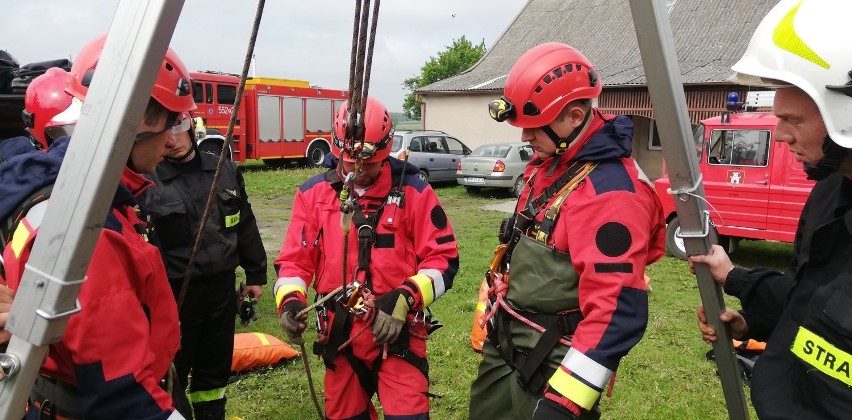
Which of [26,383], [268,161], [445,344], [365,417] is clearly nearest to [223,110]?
[268,161]

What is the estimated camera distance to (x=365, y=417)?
3.10 m

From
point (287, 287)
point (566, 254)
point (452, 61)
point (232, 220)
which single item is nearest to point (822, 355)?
point (566, 254)

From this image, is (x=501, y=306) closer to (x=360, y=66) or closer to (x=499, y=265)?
(x=499, y=265)

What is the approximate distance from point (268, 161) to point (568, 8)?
1447 cm

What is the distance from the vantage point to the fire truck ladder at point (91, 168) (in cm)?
111

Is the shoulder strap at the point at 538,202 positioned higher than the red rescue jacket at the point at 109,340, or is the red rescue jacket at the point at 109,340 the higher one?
the shoulder strap at the point at 538,202

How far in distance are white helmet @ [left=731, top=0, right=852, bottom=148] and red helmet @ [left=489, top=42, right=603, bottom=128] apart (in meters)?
0.74

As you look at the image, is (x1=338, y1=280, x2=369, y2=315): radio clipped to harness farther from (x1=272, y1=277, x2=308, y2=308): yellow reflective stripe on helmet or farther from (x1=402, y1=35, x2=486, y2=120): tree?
(x1=402, y1=35, x2=486, y2=120): tree

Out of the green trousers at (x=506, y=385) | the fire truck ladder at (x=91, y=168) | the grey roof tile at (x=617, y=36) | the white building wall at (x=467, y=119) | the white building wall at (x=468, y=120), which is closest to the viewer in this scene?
the fire truck ladder at (x=91, y=168)

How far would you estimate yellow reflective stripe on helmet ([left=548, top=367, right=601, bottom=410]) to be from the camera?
1.96 metres

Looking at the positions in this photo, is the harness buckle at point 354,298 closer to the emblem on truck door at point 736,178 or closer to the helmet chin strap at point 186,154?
the helmet chin strap at point 186,154

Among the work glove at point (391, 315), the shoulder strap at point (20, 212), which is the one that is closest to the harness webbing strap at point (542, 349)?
the work glove at point (391, 315)

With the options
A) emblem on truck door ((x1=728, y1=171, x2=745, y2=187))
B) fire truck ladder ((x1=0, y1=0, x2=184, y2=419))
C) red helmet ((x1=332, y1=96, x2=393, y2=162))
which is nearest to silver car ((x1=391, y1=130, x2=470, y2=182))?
emblem on truck door ((x1=728, y1=171, x2=745, y2=187))

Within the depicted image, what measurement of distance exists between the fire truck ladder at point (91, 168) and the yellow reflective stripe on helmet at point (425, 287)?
6.01ft
